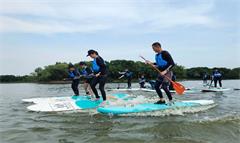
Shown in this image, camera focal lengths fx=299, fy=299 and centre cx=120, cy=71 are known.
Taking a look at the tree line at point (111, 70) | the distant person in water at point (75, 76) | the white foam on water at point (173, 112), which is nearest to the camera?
the white foam on water at point (173, 112)

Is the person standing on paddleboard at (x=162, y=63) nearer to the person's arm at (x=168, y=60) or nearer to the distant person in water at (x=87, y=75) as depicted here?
the person's arm at (x=168, y=60)

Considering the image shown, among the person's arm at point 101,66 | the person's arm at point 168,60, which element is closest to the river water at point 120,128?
the person's arm at point 168,60

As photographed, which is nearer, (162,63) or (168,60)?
(168,60)

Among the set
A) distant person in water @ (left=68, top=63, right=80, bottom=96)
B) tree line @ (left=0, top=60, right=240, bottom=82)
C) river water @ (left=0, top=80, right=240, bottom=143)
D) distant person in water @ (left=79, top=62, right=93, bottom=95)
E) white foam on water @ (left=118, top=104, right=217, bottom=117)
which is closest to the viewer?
river water @ (left=0, top=80, right=240, bottom=143)

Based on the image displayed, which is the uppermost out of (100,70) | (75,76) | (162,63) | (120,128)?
(162,63)

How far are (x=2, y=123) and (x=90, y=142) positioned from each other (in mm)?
3412

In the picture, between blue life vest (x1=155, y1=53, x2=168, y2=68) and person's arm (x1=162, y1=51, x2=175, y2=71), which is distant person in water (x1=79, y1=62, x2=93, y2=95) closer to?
blue life vest (x1=155, y1=53, x2=168, y2=68)

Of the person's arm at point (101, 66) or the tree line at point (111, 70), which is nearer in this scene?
the person's arm at point (101, 66)

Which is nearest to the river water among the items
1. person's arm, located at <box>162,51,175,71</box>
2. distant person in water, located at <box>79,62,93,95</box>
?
person's arm, located at <box>162,51,175,71</box>

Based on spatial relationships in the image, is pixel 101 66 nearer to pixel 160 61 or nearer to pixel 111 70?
pixel 160 61

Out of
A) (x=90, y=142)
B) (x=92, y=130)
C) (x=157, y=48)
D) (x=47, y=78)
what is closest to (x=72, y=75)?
(x=157, y=48)

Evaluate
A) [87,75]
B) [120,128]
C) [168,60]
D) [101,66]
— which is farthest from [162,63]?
[87,75]

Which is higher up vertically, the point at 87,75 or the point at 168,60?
the point at 168,60

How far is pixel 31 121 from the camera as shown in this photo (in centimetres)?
812
